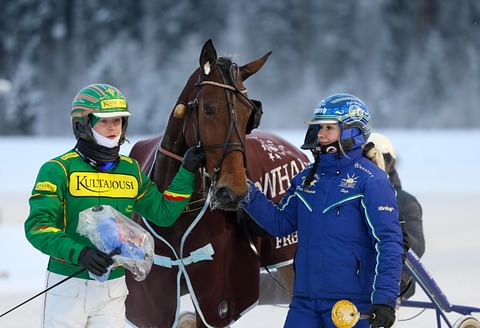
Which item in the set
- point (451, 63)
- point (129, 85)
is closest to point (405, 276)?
point (129, 85)

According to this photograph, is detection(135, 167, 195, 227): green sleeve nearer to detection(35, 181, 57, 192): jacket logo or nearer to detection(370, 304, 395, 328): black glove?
detection(35, 181, 57, 192): jacket logo

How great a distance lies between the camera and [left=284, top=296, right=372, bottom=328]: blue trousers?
3.59 m

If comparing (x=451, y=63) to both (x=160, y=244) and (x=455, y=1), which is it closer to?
(x=455, y=1)

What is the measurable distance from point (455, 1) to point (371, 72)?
4865mm

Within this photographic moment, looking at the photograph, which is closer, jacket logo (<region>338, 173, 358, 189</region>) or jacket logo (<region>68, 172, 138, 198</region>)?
jacket logo (<region>68, 172, 138, 198</region>)

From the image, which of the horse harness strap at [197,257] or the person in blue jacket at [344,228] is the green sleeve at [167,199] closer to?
the horse harness strap at [197,257]

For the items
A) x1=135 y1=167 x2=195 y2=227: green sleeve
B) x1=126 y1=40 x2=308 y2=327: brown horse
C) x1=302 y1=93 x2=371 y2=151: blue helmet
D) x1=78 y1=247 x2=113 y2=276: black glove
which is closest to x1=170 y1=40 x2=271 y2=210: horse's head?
x1=126 y1=40 x2=308 y2=327: brown horse

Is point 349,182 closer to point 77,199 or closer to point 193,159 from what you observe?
point 193,159

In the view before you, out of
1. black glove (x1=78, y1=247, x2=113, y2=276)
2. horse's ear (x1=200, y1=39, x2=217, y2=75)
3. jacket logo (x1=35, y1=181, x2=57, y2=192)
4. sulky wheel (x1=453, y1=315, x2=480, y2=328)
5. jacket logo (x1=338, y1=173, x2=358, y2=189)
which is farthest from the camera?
sulky wheel (x1=453, y1=315, x2=480, y2=328)

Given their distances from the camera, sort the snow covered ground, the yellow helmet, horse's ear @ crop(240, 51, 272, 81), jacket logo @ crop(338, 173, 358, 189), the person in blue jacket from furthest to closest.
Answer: the snow covered ground, the yellow helmet, horse's ear @ crop(240, 51, 272, 81), jacket logo @ crop(338, 173, 358, 189), the person in blue jacket

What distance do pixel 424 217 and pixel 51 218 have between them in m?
8.80

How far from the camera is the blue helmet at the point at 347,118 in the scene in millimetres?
3711

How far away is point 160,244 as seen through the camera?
4.06m

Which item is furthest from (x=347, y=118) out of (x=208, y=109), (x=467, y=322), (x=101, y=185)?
(x=467, y=322)
